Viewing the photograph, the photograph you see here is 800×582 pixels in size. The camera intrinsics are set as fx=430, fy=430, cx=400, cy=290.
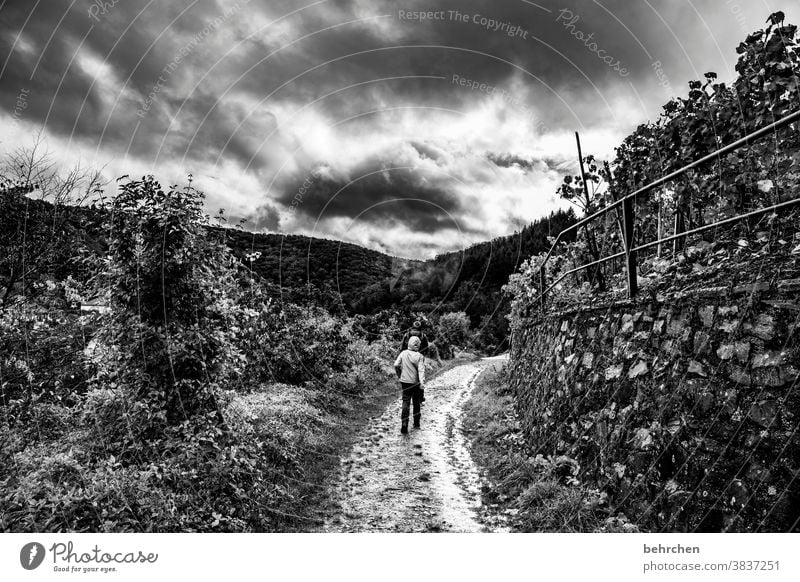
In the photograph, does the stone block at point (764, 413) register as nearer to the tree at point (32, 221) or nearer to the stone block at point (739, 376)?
the stone block at point (739, 376)

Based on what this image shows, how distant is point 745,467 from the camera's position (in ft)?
10.9

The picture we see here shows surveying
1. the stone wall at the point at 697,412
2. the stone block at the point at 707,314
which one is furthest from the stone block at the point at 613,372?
the stone block at the point at 707,314

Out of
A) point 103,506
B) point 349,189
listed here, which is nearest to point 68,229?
point 103,506

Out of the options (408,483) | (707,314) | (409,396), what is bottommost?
(408,483)

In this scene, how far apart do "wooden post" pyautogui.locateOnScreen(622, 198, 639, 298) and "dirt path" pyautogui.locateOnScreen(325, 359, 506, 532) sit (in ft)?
11.8

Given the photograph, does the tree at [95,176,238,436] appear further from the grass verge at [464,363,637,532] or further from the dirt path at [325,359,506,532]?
the grass verge at [464,363,637,532]

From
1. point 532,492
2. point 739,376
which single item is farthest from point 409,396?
point 739,376

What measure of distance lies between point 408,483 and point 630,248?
467 cm

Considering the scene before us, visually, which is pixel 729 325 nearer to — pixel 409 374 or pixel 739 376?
pixel 739 376

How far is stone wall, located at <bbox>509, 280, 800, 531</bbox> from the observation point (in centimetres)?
324
